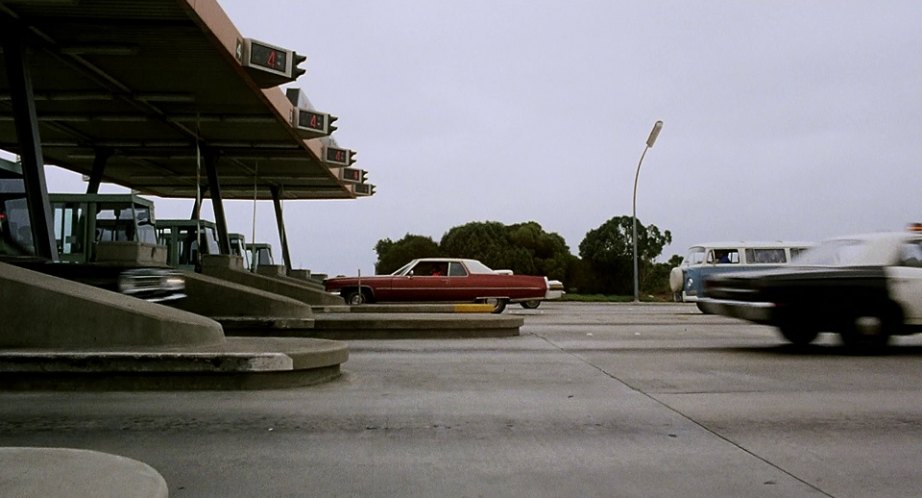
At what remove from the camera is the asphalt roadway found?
4559 millimetres

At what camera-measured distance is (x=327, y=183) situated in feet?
114

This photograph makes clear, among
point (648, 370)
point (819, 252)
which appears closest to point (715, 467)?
point (648, 370)

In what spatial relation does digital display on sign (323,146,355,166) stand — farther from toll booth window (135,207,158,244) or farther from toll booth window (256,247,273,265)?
toll booth window (135,207,158,244)

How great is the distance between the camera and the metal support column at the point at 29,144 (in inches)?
562

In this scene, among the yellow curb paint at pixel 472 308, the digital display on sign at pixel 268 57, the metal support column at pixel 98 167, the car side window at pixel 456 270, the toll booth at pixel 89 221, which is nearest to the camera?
the digital display on sign at pixel 268 57

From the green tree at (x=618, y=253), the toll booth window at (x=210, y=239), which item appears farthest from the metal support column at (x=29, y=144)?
the green tree at (x=618, y=253)

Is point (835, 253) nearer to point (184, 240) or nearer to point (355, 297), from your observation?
point (355, 297)

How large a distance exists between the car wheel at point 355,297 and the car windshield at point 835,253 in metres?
13.8

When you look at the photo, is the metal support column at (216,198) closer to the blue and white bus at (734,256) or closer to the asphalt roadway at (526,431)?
the blue and white bus at (734,256)

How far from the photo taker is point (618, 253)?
65375 mm

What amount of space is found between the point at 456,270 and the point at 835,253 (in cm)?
1360

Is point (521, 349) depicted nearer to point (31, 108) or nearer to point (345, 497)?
point (345, 497)

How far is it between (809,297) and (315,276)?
30079 mm

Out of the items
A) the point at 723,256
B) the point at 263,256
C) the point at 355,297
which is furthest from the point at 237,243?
the point at 723,256
